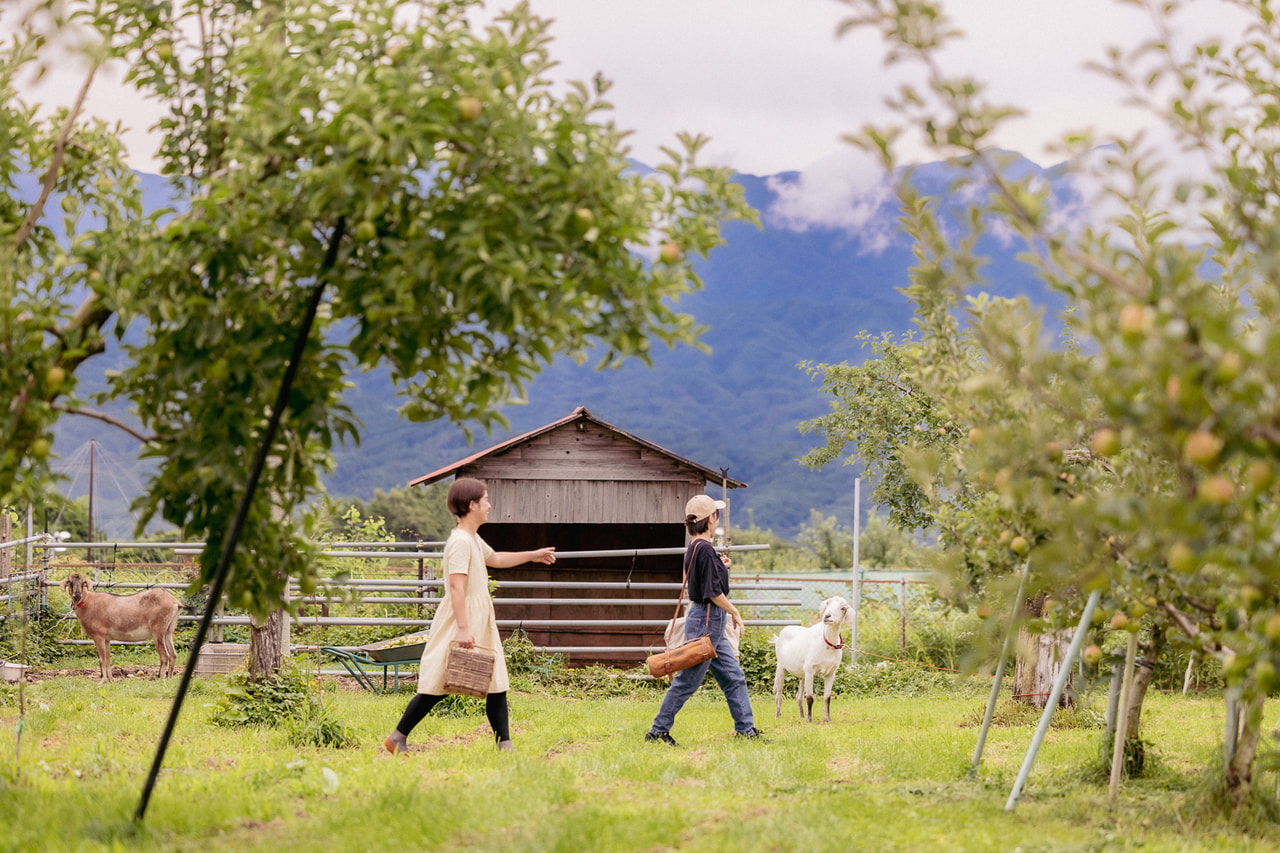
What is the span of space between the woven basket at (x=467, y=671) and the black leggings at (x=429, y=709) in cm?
18

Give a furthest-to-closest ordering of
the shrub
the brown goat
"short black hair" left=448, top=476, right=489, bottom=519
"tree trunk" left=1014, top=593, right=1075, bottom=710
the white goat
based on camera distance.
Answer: the brown goat, "tree trunk" left=1014, top=593, right=1075, bottom=710, the white goat, the shrub, "short black hair" left=448, top=476, right=489, bottom=519

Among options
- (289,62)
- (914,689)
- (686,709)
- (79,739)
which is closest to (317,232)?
(289,62)

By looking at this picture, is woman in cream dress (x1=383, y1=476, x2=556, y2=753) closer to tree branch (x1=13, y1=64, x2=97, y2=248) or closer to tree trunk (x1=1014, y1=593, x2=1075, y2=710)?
tree branch (x1=13, y1=64, x2=97, y2=248)

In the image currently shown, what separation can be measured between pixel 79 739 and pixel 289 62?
5.44 meters

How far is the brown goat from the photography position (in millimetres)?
12164

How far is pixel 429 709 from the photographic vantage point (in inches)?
241

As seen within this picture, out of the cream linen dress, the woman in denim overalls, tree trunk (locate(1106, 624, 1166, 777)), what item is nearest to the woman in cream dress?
the cream linen dress

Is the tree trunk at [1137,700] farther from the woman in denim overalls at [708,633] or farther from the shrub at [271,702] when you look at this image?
the shrub at [271,702]

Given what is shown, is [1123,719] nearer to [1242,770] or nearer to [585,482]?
[1242,770]

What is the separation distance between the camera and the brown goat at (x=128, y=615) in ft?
39.9

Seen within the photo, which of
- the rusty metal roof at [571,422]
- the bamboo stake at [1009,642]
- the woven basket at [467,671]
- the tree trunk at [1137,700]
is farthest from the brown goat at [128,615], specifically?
the tree trunk at [1137,700]

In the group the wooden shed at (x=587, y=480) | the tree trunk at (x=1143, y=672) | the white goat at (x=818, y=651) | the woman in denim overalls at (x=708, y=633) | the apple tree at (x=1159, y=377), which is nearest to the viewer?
the apple tree at (x=1159, y=377)

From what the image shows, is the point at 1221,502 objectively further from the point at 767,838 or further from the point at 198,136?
the point at 198,136

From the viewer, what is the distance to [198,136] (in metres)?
4.36
